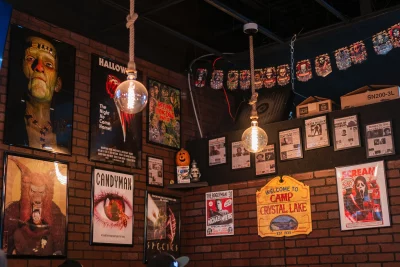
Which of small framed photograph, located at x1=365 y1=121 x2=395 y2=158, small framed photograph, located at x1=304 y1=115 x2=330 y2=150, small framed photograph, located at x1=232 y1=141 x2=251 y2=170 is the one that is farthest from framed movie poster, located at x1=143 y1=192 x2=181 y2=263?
small framed photograph, located at x1=365 y1=121 x2=395 y2=158

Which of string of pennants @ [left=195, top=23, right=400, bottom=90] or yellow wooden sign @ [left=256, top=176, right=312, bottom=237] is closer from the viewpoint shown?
string of pennants @ [left=195, top=23, right=400, bottom=90]

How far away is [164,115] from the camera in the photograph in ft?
22.7

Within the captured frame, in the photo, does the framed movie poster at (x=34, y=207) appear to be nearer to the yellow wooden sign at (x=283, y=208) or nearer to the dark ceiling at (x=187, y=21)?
the dark ceiling at (x=187, y=21)

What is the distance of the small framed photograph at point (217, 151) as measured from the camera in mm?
6777

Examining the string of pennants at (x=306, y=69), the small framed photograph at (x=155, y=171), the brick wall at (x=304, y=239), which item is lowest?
the brick wall at (x=304, y=239)

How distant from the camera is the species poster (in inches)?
258

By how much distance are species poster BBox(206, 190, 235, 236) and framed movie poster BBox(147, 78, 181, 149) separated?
818 mm

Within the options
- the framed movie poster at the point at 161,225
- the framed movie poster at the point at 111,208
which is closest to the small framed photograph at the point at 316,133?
the framed movie poster at the point at 161,225

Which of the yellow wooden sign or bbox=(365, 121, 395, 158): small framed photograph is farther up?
bbox=(365, 121, 395, 158): small framed photograph

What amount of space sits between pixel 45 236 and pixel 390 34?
12.4 feet

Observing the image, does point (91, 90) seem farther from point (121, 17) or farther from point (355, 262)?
point (355, 262)

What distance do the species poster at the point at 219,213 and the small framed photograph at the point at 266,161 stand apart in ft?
1.53

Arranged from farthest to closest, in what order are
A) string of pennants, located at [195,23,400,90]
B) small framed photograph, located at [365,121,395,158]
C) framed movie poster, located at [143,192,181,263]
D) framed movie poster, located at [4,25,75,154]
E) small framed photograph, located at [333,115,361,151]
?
framed movie poster, located at [143,192,181,263] < small framed photograph, located at [333,115,361,151] < string of pennants, located at [195,23,400,90] < small framed photograph, located at [365,121,395,158] < framed movie poster, located at [4,25,75,154]

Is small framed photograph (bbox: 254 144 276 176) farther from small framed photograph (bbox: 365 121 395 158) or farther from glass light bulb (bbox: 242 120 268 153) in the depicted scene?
small framed photograph (bbox: 365 121 395 158)
